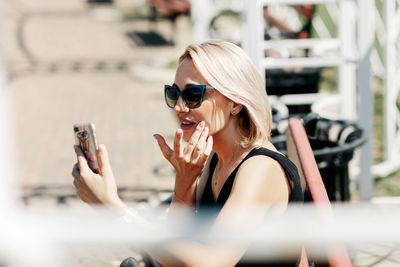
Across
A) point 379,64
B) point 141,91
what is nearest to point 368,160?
point 379,64

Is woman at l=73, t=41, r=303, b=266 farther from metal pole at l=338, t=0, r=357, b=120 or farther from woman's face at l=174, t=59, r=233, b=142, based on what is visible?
metal pole at l=338, t=0, r=357, b=120

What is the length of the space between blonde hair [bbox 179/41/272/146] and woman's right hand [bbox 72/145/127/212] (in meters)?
0.48

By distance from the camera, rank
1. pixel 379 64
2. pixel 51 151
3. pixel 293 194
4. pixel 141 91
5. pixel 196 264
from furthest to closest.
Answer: pixel 141 91, pixel 379 64, pixel 51 151, pixel 293 194, pixel 196 264

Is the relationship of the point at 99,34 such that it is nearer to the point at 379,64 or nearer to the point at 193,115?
the point at 379,64

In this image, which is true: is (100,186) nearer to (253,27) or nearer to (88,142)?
(88,142)

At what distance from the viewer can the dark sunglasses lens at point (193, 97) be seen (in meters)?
1.81

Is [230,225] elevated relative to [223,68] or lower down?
lower down

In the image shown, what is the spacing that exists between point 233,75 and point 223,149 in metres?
0.29

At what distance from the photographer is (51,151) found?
7320 millimetres

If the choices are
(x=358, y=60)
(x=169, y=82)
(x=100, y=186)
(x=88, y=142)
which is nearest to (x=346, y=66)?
(x=358, y=60)

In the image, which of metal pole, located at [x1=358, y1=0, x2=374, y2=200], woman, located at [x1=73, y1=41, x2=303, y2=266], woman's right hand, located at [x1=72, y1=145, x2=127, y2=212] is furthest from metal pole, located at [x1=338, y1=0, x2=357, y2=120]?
woman's right hand, located at [x1=72, y1=145, x2=127, y2=212]

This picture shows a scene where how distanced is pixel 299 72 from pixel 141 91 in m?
5.42

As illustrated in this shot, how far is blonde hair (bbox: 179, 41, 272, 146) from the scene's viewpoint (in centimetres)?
179

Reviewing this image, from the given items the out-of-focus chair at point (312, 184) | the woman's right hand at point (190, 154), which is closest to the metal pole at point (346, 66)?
the out-of-focus chair at point (312, 184)
